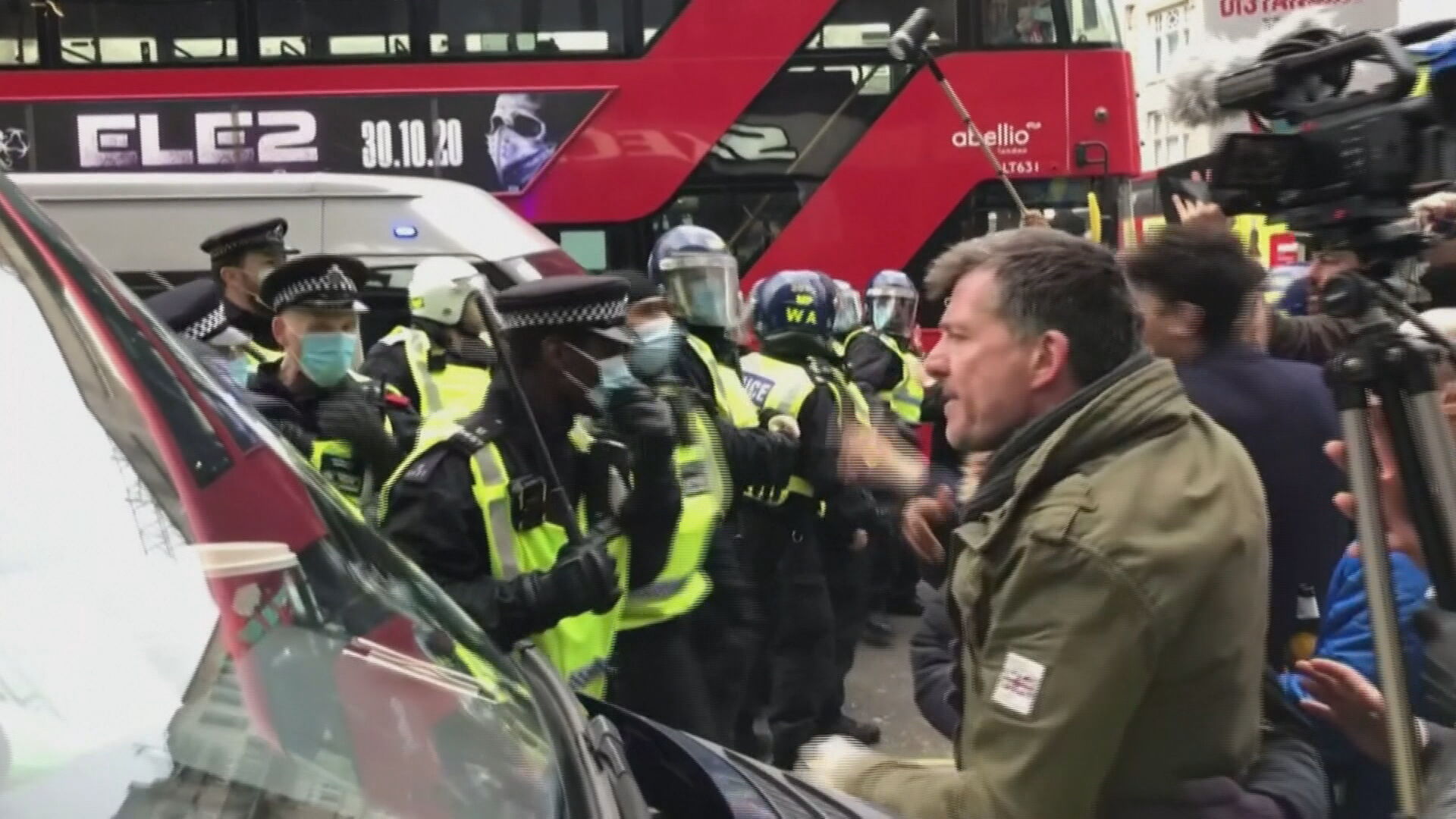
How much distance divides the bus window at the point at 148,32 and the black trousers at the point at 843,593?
226 inches

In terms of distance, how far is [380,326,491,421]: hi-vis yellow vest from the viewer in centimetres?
534

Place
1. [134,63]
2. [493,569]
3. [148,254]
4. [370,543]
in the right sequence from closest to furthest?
1. [370,543]
2. [493,569]
3. [148,254]
4. [134,63]

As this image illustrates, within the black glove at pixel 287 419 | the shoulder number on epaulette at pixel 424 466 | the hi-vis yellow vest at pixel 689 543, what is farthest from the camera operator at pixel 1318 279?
the black glove at pixel 287 419

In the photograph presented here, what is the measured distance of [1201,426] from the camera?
2.03 meters

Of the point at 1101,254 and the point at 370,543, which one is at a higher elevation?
the point at 1101,254

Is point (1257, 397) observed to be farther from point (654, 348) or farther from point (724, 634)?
point (654, 348)

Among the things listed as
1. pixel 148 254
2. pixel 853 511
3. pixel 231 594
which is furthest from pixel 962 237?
pixel 231 594

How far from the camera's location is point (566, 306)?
329 cm

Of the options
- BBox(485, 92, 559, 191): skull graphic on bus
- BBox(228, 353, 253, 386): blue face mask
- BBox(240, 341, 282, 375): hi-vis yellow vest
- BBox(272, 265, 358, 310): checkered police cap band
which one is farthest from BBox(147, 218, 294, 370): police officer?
BBox(485, 92, 559, 191): skull graphic on bus

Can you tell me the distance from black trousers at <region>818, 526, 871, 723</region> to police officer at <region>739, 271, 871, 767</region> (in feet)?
0.98

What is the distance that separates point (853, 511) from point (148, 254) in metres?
5.05

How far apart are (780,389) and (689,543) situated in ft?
6.70

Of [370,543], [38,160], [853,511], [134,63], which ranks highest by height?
[134,63]

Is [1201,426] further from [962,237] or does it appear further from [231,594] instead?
[962,237]
